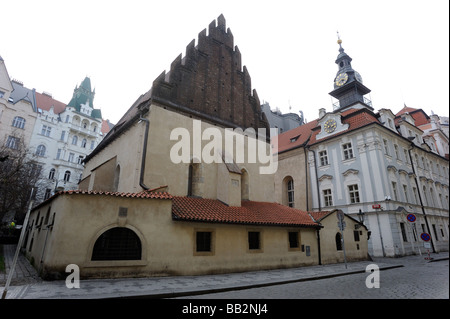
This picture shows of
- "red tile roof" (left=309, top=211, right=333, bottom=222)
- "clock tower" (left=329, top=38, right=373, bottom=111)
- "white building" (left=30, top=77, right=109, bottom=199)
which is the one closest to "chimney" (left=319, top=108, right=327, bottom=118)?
"clock tower" (left=329, top=38, right=373, bottom=111)

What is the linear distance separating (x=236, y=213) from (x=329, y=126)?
20572 mm

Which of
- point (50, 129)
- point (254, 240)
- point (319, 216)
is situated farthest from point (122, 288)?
point (50, 129)

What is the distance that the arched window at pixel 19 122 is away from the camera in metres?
36.0

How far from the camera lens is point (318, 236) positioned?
15172 mm

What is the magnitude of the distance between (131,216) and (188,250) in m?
2.89

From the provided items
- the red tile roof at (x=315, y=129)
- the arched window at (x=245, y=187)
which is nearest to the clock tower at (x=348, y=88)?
the red tile roof at (x=315, y=129)

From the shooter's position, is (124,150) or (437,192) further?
(437,192)

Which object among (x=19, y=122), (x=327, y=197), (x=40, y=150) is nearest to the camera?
(x=327, y=197)

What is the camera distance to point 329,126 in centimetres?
2845

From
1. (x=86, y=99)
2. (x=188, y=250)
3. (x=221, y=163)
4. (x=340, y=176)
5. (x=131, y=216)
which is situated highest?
(x=86, y=99)

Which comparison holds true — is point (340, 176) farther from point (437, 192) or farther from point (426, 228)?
point (437, 192)

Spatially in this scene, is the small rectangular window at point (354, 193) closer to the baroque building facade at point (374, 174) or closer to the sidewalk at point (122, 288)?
the baroque building facade at point (374, 174)

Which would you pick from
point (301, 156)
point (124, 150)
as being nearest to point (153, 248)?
point (124, 150)

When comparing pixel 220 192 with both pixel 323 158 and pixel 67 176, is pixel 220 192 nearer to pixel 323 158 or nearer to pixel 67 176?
pixel 323 158
